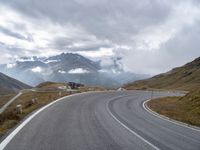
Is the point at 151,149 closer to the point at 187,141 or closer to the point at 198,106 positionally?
the point at 187,141

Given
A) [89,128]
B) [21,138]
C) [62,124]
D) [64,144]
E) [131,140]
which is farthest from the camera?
[62,124]

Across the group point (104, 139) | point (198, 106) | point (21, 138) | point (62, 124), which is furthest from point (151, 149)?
point (198, 106)

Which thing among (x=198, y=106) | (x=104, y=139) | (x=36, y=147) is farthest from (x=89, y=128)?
(x=198, y=106)

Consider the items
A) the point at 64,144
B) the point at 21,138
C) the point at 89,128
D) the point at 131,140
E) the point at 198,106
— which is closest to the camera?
the point at 64,144

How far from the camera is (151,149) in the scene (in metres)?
11.7

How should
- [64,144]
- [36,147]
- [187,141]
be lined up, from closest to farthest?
1. [36,147]
2. [64,144]
3. [187,141]

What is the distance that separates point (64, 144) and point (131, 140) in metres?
2.91

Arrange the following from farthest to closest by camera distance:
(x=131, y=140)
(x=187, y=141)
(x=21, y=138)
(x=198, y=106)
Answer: (x=198, y=106) < (x=187, y=141) < (x=131, y=140) < (x=21, y=138)

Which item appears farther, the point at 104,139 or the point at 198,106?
the point at 198,106

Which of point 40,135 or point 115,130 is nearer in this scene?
point 40,135

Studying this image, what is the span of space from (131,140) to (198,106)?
2494 centimetres

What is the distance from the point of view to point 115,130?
15.9m

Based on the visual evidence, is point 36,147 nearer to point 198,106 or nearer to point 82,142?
point 82,142

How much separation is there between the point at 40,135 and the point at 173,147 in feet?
15.8
